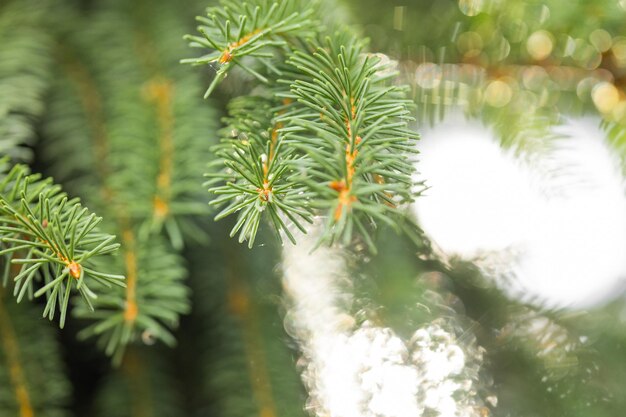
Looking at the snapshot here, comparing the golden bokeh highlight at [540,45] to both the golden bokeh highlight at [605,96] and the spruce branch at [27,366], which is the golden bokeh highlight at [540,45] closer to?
the golden bokeh highlight at [605,96]

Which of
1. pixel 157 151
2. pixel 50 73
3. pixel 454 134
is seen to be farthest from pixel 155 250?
pixel 454 134

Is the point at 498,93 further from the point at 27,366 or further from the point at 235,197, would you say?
the point at 27,366

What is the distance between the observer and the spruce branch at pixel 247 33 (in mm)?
263

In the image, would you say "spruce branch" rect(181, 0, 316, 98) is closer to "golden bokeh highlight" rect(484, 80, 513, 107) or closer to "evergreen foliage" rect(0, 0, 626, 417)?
"evergreen foliage" rect(0, 0, 626, 417)

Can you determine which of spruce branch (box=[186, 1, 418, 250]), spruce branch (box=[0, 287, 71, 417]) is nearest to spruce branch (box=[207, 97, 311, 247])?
spruce branch (box=[186, 1, 418, 250])

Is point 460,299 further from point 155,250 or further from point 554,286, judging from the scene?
point 155,250

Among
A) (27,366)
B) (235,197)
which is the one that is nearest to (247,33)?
(235,197)

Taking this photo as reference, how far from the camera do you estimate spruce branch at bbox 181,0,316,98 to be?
26cm

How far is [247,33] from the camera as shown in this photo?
0.29m

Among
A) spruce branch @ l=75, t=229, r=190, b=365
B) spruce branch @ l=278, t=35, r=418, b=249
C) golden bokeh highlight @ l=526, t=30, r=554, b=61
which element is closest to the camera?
spruce branch @ l=278, t=35, r=418, b=249

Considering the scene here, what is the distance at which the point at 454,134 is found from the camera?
52 cm

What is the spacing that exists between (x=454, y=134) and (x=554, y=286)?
16 centimetres

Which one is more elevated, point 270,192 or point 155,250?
point 270,192

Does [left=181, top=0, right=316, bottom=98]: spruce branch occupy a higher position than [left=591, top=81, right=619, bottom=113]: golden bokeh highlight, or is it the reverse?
[left=181, top=0, right=316, bottom=98]: spruce branch
